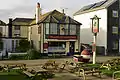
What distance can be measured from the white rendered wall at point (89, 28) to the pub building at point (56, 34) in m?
5.63

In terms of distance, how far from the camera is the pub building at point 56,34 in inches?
1479

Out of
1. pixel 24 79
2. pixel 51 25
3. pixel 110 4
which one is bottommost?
pixel 24 79

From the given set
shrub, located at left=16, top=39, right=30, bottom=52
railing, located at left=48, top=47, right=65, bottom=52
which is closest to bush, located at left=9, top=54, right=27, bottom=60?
railing, located at left=48, top=47, right=65, bottom=52

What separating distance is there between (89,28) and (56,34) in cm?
Answer: 1084

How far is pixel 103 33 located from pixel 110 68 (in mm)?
22224

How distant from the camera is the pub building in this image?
3756 cm

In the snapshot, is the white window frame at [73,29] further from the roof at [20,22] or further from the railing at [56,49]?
the roof at [20,22]

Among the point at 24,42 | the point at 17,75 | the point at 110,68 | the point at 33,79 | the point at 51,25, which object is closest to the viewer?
the point at 33,79

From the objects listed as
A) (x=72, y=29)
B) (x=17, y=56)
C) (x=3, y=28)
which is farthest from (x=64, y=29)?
(x=3, y=28)

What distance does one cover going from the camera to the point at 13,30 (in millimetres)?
47281

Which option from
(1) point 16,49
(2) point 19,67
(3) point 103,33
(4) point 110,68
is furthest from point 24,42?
(4) point 110,68

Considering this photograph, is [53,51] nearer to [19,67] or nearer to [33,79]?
[19,67]

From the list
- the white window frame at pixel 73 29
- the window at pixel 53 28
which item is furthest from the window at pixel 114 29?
the window at pixel 53 28

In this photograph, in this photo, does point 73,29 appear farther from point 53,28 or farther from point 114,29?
point 114,29
